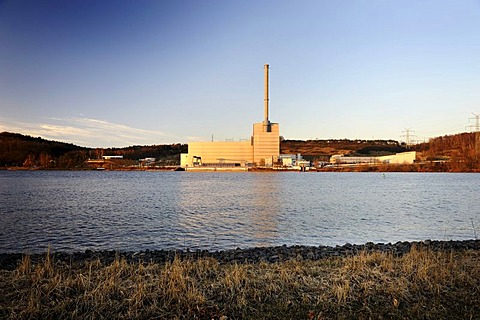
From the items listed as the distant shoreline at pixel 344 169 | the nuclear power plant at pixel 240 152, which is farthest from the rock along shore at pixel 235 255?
the nuclear power plant at pixel 240 152

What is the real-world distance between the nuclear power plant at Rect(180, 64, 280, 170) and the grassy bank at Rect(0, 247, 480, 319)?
5767 inches

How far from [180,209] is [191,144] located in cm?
13384

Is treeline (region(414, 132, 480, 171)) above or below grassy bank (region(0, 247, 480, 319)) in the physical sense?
above

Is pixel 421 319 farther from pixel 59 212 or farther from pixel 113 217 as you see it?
pixel 59 212

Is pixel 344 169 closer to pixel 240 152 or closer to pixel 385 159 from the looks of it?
pixel 385 159

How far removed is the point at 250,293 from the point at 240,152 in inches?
6076

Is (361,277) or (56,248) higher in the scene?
(361,277)

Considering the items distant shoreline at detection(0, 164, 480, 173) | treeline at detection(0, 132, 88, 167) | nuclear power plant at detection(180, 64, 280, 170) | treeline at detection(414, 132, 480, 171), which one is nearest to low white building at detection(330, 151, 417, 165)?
distant shoreline at detection(0, 164, 480, 173)

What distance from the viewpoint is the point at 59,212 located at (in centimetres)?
2739

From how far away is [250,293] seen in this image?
21.8ft

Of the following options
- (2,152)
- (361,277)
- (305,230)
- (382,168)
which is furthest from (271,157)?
(361,277)

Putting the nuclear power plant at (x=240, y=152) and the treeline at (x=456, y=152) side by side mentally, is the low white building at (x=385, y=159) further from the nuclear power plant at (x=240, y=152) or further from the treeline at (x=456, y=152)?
the nuclear power plant at (x=240, y=152)

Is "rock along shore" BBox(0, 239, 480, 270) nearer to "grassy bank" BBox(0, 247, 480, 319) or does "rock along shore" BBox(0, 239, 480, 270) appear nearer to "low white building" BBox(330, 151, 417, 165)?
"grassy bank" BBox(0, 247, 480, 319)

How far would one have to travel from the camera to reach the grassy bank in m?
5.77
